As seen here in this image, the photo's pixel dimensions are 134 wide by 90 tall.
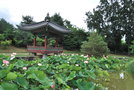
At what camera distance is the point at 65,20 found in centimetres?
2175

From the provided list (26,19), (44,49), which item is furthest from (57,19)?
(44,49)

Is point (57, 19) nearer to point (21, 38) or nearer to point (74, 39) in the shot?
point (74, 39)

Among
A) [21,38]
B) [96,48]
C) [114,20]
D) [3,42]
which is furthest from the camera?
[114,20]

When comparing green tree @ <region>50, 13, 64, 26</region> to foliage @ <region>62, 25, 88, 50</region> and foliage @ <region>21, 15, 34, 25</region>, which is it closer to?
foliage @ <region>62, 25, 88, 50</region>

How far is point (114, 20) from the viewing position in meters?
19.1

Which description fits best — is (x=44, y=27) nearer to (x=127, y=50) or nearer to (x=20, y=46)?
(x=20, y=46)

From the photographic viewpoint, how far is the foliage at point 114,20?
18328 millimetres

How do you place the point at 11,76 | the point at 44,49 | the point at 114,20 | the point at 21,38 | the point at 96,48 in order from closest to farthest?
1. the point at 11,76
2. the point at 44,49
3. the point at 96,48
4. the point at 21,38
5. the point at 114,20

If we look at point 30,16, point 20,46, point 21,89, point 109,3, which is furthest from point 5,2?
point 109,3

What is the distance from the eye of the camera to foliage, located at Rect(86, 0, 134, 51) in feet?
60.1

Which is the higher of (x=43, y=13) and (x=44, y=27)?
(x=43, y=13)

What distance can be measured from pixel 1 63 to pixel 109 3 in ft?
66.3

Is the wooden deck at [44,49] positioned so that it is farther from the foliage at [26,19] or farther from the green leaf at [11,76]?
the foliage at [26,19]

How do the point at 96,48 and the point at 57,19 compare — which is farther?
the point at 57,19
